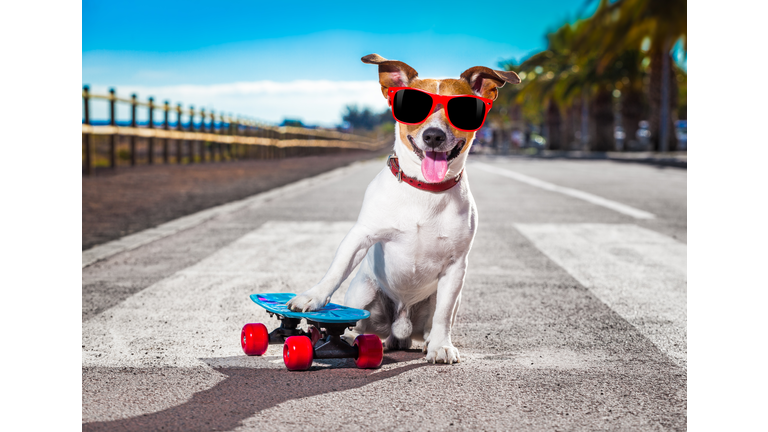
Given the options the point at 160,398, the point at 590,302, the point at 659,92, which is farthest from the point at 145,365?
the point at 659,92

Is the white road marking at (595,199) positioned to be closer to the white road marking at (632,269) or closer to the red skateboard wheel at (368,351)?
the white road marking at (632,269)

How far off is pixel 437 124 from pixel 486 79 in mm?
321

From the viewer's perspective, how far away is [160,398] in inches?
103

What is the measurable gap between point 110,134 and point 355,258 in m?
14.5

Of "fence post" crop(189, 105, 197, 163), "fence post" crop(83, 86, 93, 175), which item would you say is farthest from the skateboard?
"fence post" crop(189, 105, 197, 163)

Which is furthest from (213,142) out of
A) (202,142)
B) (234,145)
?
(234,145)

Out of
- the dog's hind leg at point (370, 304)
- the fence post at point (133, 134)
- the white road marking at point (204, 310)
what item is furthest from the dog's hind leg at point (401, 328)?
the fence post at point (133, 134)

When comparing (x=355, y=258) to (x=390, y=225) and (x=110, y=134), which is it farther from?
(x=110, y=134)

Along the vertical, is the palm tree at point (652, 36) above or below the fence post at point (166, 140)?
above

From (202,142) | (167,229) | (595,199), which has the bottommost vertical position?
(167,229)

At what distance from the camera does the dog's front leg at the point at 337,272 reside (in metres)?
2.88

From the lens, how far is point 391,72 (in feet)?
9.61

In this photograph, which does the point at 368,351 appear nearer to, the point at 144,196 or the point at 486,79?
the point at 486,79

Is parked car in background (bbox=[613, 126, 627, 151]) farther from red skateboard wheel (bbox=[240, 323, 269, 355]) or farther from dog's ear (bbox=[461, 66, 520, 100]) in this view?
red skateboard wheel (bbox=[240, 323, 269, 355])
